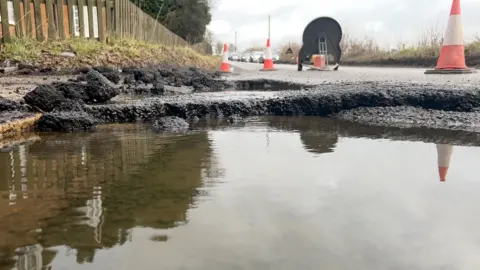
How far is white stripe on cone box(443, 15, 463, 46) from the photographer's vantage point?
7910 millimetres

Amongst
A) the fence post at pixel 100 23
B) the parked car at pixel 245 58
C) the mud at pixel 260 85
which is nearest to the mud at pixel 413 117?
the mud at pixel 260 85

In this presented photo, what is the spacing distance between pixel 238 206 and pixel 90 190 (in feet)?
2.29

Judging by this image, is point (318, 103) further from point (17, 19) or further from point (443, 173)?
point (17, 19)

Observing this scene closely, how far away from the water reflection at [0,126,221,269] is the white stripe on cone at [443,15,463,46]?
22.7 feet

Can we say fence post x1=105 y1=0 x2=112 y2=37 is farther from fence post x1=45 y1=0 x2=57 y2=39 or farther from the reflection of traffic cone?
the reflection of traffic cone

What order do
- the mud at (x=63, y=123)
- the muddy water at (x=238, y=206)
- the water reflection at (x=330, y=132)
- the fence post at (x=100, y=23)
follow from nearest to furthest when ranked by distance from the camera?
the muddy water at (x=238, y=206) → the water reflection at (x=330, y=132) → the mud at (x=63, y=123) → the fence post at (x=100, y=23)

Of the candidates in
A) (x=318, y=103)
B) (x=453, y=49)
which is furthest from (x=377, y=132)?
(x=453, y=49)

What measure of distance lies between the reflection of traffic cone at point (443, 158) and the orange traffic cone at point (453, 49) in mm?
5916

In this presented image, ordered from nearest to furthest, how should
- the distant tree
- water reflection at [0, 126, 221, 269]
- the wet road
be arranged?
water reflection at [0, 126, 221, 269] < the wet road < the distant tree

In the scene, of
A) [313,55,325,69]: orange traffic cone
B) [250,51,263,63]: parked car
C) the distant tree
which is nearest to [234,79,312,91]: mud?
[313,55,325,69]: orange traffic cone

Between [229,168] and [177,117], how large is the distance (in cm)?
158

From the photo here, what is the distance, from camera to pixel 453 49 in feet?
26.7

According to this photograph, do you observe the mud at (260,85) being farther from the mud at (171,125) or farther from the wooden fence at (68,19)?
the wooden fence at (68,19)

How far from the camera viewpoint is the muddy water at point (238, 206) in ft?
4.18
